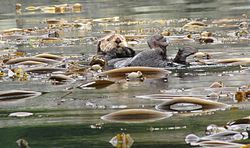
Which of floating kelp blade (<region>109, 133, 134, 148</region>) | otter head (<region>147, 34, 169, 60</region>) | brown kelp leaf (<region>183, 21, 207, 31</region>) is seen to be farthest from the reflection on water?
brown kelp leaf (<region>183, 21, 207, 31</region>)

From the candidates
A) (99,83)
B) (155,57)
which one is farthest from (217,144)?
(155,57)

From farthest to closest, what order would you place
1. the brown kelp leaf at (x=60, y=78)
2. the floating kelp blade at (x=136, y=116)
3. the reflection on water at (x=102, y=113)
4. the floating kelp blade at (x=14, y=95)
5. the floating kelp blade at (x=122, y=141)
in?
the brown kelp leaf at (x=60, y=78), the floating kelp blade at (x=14, y=95), the floating kelp blade at (x=136, y=116), the reflection on water at (x=102, y=113), the floating kelp blade at (x=122, y=141)

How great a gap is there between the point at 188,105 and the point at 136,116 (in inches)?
17.4

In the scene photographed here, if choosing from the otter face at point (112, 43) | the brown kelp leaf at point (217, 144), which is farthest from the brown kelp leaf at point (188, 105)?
the otter face at point (112, 43)

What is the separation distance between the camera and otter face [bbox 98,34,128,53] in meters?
8.09

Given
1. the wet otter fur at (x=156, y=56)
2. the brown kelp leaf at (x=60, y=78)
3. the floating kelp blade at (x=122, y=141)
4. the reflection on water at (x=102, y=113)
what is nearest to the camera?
the floating kelp blade at (x=122, y=141)

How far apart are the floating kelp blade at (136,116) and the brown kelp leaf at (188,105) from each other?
0.18 meters

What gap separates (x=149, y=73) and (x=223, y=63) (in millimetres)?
930

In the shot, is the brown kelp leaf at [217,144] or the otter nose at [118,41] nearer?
the brown kelp leaf at [217,144]

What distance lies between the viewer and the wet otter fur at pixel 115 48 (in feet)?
26.3

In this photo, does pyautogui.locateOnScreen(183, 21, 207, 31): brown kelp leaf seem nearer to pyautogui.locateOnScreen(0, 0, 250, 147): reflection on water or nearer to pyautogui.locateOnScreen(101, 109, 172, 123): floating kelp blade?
pyautogui.locateOnScreen(0, 0, 250, 147): reflection on water

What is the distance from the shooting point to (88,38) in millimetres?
11523

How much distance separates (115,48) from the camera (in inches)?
320

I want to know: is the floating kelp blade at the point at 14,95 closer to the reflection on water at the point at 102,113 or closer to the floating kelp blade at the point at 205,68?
the reflection on water at the point at 102,113
